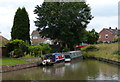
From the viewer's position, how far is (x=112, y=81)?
2047 cm

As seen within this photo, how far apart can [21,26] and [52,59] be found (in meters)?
10.0

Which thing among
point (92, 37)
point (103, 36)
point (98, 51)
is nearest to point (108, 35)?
point (103, 36)

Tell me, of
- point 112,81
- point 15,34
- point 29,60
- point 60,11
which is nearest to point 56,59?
point 29,60

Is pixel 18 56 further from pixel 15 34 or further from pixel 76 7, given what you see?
pixel 76 7

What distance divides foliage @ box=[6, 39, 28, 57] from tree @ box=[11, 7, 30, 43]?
12.7ft

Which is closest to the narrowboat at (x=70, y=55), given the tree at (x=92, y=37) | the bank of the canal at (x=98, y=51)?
the bank of the canal at (x=98, y=51)

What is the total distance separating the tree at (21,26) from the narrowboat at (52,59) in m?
7.92

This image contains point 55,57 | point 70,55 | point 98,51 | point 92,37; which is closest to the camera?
point 55,57

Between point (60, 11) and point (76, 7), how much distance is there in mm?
3837

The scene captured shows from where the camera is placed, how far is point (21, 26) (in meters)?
39.5

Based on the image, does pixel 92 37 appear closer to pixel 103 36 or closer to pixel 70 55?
pixel 103 36

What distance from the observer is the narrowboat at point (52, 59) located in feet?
108

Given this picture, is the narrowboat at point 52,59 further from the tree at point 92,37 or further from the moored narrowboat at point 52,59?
the tree at point 92,37

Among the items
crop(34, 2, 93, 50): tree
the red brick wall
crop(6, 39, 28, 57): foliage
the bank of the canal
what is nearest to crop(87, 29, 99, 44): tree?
the red brick wall
